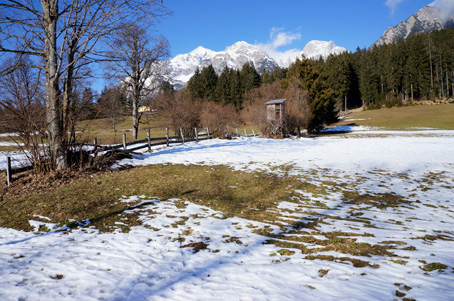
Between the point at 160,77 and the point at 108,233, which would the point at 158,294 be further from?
the point at 160,77

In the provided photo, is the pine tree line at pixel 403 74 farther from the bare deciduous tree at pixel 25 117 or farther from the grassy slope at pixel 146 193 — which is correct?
the bare deciduous tree at pixel 25 117

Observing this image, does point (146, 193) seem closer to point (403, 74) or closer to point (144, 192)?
point (144, 192)

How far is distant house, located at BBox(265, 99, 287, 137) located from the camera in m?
25.0

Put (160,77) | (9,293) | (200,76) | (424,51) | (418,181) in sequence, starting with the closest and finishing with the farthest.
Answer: (9,293)
(418,181)
(160,77)
(424,51)
(200,76)

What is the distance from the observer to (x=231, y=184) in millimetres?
7953

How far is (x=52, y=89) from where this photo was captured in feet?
26.7

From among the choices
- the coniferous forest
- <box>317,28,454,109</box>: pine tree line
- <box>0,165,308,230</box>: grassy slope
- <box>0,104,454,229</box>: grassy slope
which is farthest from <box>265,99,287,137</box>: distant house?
<box>317,28,454,109</box>: pine tree line

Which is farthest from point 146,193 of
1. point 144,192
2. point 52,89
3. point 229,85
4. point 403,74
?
point 403,74

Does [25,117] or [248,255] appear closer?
[248,255]

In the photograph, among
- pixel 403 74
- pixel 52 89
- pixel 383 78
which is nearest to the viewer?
pixel 52 89

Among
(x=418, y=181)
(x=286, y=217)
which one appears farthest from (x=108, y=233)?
(x=418, y=181)

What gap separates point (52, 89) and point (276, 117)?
20735mm

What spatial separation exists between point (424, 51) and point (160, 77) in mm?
73750

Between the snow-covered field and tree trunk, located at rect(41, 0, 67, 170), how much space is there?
12.8 feet
